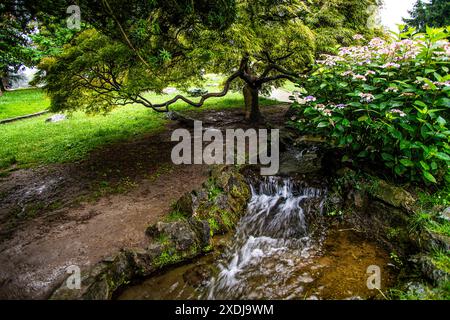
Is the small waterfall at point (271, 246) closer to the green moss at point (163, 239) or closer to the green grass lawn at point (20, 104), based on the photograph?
the green moss at point (163, 239)

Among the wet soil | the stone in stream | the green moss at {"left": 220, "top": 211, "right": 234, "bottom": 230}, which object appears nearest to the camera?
the wet soil

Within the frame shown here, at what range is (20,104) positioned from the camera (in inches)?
781

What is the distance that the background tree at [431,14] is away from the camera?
21.2 meters

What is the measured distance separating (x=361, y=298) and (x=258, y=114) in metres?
9.15

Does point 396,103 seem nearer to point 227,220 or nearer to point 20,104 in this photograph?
point 227,220

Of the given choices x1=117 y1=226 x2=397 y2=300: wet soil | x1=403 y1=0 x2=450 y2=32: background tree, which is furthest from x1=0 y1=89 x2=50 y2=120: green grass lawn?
x1=403 y1=0 x2=450 y2=32: background tree

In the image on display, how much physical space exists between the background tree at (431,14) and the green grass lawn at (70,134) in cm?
1826

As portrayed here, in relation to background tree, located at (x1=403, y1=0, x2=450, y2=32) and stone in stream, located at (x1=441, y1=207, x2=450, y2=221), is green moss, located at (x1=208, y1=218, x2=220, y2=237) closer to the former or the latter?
stone in stream, located at (x1=441, y1=207, x2=450, y2=221)

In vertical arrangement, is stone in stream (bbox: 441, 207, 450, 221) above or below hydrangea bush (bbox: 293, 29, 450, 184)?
below

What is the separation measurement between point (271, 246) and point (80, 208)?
415 centimetres

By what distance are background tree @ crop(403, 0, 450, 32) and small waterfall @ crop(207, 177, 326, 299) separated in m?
22.9

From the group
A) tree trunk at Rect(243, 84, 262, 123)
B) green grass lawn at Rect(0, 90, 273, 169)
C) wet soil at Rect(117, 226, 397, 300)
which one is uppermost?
tree trunk at Rect(243, 84, 262, 123)

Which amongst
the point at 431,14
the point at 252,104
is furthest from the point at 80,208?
the point at 431,14

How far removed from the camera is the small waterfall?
3934 millimetres
